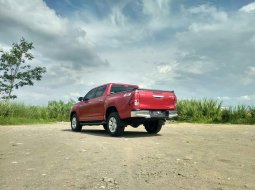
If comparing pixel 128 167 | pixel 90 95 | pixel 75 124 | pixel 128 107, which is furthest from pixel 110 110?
pixel 128 167

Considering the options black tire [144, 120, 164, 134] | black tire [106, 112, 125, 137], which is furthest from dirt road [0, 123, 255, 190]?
black tire [144, 120, 164, 134]

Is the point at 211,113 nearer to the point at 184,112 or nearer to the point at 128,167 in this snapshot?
the point at 184,112

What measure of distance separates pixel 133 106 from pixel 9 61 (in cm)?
3144

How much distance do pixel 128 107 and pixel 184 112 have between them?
12098 mm

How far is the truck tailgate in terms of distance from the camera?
13062 mm

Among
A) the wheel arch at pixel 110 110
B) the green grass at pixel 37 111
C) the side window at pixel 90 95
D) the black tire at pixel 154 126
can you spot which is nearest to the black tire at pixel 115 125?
the wheel arch at pixel 110 110

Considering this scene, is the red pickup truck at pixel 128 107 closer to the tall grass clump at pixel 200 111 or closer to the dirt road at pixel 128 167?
the dirt road at pixel 128 167

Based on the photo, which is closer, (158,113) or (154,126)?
(158,113)

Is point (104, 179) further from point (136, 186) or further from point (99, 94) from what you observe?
point (99, 94)

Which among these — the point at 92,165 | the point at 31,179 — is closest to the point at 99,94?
the point at 92,165

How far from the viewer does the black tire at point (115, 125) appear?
529 inches

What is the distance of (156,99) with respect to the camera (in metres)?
13.4

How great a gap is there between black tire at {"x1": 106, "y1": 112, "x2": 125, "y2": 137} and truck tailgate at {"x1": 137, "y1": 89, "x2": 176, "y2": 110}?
1.04 metres

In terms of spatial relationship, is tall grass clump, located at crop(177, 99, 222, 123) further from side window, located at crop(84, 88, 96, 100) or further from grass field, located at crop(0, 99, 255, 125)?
side window, located at crop(84, 88, 96, 100)
